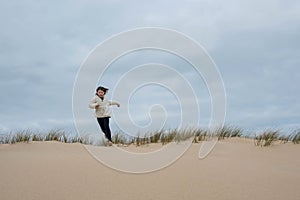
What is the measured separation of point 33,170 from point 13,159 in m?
0.86

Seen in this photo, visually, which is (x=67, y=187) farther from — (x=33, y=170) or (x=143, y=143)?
(x=143, y=143)

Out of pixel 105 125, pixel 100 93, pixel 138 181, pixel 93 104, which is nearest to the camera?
pixel 138 181

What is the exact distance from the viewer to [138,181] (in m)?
3.72

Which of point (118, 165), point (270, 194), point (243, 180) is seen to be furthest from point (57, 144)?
point (270, 194)

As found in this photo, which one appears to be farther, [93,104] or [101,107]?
[101,107]

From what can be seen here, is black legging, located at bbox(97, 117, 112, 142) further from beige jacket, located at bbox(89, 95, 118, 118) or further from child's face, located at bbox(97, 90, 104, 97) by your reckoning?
child's face, located at bbox(97, 90, 104, 97)

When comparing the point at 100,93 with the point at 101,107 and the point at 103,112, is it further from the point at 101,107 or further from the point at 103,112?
the point at 103,112

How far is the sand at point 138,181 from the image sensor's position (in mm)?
3211

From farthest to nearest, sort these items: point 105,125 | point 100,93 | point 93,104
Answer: point 100,93 → point 105,125 → point 93,104

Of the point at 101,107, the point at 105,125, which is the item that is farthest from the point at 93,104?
the point at 105,125

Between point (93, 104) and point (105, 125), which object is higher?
point (93, 104)

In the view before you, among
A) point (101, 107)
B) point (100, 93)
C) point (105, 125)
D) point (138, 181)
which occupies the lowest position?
point (138, 181)

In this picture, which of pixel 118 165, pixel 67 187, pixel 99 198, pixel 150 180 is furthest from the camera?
pixel 118 165

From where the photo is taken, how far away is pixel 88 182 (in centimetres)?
355
